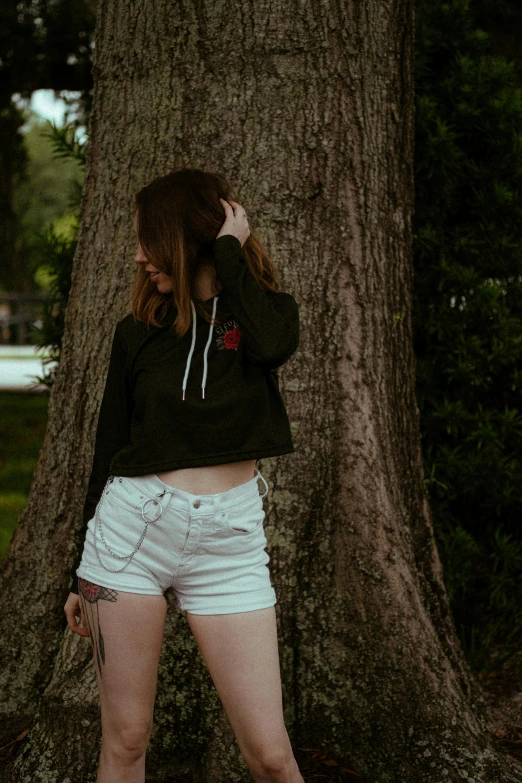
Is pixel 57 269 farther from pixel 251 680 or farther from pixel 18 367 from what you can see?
pixel 18 367

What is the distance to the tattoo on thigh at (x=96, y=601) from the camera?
2365mm

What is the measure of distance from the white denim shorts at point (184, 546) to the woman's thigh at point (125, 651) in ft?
0.14

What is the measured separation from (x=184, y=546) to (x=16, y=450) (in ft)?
24.2

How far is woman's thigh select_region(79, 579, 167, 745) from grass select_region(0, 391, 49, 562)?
340cm

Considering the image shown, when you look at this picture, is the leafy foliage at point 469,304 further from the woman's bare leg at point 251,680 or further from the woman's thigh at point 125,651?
the woman's thigh at point 125,651

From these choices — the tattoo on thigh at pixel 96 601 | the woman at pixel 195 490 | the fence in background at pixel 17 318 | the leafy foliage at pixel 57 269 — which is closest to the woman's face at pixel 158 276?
the woman at pixel 195 490

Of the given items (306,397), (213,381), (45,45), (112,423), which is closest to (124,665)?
(112,423)

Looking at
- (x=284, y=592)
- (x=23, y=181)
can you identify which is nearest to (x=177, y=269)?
(x=284, y=592)

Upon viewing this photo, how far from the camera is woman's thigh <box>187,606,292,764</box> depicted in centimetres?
233

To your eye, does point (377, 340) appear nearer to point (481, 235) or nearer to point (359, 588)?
point (359, 588)

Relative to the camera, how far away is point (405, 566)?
132 inches

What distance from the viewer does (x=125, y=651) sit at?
2361 millimetres

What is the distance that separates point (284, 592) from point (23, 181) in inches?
286

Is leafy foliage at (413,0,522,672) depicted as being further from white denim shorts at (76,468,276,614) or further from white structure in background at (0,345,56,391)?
white structure in background at (0,345,56,391)
